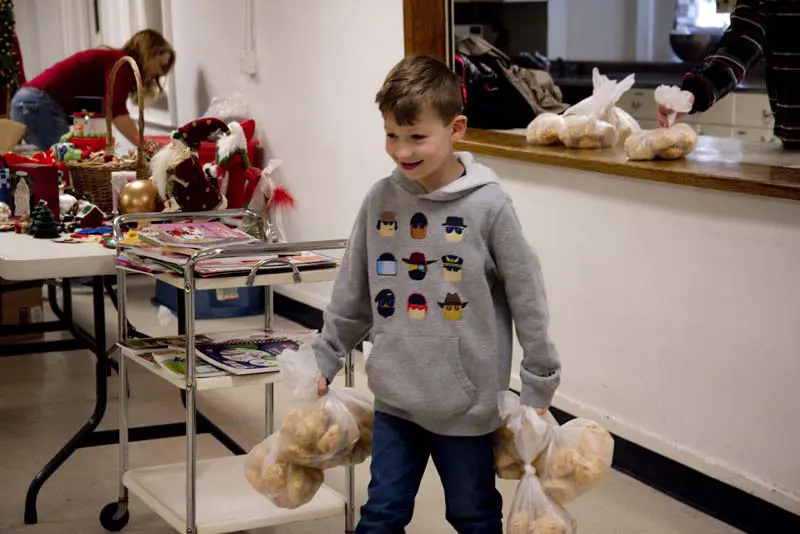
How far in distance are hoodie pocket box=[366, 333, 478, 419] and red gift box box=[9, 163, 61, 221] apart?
1.49 metres

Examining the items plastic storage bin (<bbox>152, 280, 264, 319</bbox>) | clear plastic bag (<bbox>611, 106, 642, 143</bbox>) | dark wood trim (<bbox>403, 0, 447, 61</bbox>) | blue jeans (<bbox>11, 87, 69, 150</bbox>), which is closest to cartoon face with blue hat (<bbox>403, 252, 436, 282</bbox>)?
clear plastic bag (<bbox>611, 106, 642, 143</bbox>)

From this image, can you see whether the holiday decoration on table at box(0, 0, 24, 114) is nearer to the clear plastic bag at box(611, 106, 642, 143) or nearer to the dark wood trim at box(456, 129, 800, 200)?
the dark wood trim at box(456, 129, 800, 200)

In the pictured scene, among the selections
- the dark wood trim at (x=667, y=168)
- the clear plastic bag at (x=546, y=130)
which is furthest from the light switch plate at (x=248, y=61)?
the clear plastic bag at (x=546, y=130)

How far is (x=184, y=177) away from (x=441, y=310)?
1.26m

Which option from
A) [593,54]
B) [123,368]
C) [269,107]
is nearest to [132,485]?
[123,368]

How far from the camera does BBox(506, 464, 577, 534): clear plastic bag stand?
1.95 meters

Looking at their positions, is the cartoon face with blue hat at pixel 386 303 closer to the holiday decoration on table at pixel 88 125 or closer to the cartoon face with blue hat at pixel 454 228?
the cartoon face with blue hat at pixel 454 228

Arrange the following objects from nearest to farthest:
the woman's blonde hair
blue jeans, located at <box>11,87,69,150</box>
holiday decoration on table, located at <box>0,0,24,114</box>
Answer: the woman's blonde hair → blue jeans, located at <box>11,87,69,150</box> → holiday decoration on table, located at <box>0,0,24,114</box>

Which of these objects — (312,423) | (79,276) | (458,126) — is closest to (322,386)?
(312,423)

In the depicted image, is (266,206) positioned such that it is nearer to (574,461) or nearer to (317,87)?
(574,461)

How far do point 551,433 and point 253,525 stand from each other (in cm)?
81

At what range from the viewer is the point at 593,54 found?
6535mm

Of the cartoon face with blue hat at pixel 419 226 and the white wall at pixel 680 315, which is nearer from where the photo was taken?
the cartoon face with blue hat at pixel 419 226

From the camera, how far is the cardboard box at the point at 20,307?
468 centimetres
